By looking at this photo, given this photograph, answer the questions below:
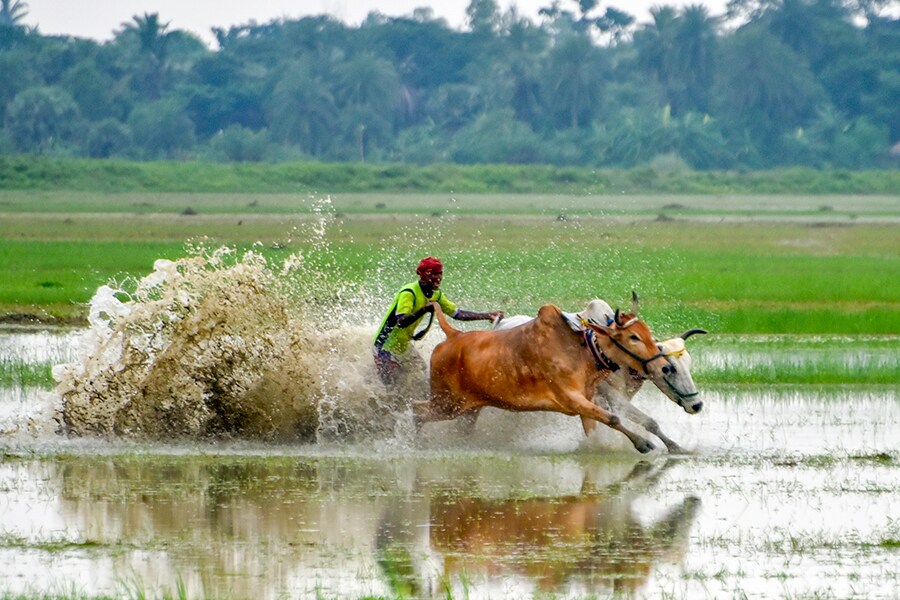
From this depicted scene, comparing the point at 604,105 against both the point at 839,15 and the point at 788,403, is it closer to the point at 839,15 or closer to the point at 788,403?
the point at 839,15

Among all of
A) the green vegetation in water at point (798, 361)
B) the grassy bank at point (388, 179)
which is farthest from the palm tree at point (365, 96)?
the green vegetation in water at point (798, 361)

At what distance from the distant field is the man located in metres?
2.58

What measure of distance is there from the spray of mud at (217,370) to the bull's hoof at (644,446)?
165 centimetres

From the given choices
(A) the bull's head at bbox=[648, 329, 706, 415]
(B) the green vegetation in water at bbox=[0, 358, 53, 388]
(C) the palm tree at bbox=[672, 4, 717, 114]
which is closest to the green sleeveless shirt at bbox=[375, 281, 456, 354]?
(A) the bull's head at bbox=[648, 329, 706, 415]

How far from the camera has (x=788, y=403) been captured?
12969 millimetres

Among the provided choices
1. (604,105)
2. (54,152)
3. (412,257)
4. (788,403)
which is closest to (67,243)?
(412,257)

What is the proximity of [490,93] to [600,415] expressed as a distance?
55904mm

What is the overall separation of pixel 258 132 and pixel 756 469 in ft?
181

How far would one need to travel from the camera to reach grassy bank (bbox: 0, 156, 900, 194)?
50062 mm

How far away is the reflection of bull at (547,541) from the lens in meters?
7.16

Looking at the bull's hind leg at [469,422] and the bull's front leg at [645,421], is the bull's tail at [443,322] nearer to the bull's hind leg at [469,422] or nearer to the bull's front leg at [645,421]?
the bull's hind leg at [469,422]

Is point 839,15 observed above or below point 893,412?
above

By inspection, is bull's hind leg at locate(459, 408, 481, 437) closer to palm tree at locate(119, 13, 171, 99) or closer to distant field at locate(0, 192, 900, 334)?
distant field at locate(0, 192, 900, 334)

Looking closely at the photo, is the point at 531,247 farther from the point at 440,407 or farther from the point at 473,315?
the point at 440,407
